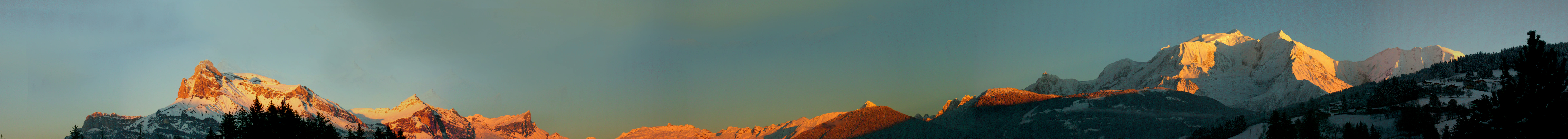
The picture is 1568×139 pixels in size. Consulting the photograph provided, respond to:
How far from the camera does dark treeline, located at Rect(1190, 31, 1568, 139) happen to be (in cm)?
4938

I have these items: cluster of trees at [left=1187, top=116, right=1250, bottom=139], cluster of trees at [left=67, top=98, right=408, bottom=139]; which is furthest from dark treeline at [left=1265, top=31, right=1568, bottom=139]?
cluster of trees at [left=67, top=98, right=408, bottom=139]

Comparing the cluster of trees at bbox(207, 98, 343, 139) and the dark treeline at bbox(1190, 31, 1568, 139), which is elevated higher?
the cluster of trees at bbox(207, 98, 343, 139)

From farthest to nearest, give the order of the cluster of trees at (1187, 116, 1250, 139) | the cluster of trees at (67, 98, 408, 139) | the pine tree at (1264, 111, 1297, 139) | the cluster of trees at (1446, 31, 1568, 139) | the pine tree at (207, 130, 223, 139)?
the cluster of trees at (1187, 116, 1250, 139)
the pine tree at (1264, 111, 1297, 139)
the pine tree at (207, 130, 223, 139)
the cluster of trees at (67, 98, 408, 139)
the cluster of trees at (1446, 31, 1568, 139)

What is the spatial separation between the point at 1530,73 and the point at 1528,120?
2893 mm

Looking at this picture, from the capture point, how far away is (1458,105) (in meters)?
125

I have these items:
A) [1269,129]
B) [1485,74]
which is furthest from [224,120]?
[1485,74]

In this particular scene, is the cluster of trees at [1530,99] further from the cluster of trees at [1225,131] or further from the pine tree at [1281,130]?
the cluster of trees at [1225,131]

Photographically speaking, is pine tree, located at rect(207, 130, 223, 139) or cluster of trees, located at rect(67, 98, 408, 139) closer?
cluster of trees, located at rect(67, 98, 408, 139)

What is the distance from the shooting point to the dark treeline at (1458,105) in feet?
162

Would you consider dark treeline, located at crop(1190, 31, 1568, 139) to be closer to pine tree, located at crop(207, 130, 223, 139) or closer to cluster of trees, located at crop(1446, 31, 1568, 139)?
cluster of trees, located at crop(1446, 31, 1568, 139)

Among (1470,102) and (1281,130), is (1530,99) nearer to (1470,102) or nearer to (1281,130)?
(1281,130)

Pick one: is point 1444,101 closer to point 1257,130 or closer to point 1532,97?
point 1257,130

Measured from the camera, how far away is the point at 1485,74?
14600 cm

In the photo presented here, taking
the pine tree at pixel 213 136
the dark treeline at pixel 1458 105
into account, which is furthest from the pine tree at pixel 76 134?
the dark treeline at pixel 1458 105
